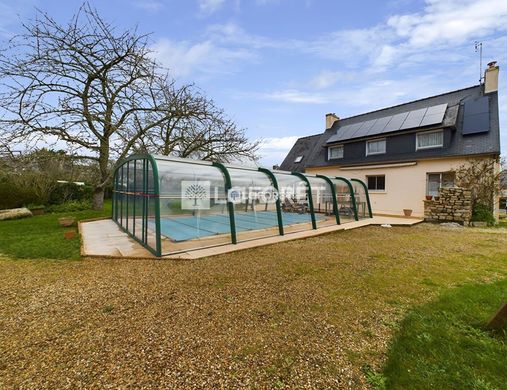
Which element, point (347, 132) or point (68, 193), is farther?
point (347, 132)

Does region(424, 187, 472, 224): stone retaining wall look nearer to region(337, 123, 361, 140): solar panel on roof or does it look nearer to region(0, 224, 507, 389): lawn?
region(0, 224, 507, 389): lawn

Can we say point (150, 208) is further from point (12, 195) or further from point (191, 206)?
point (12, 195)

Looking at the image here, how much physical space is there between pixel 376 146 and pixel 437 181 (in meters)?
4.18

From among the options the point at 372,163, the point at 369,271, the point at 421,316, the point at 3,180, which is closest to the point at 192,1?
the point at 369,271

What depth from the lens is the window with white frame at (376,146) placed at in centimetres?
1552

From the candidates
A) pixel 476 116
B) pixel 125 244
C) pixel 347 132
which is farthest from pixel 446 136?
pixel 125 244

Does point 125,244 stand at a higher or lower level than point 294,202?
lower

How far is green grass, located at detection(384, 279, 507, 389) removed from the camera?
2.05 meters

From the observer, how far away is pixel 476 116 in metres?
12.8

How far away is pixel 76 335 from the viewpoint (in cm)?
267

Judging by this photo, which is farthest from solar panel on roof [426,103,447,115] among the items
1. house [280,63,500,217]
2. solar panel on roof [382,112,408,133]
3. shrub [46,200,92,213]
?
shrub [46,200,92,213]

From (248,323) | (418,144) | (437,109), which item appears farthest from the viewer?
(437,109)

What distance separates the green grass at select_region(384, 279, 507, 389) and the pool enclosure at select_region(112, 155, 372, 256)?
4.78 meters

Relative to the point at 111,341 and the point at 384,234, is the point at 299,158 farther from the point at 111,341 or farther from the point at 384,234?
the point at 111,341
